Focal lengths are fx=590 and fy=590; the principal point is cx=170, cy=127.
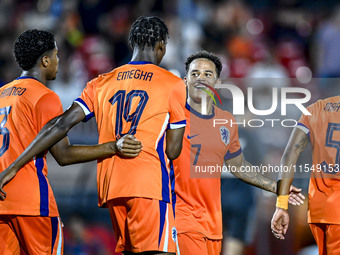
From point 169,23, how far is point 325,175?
6126 mm

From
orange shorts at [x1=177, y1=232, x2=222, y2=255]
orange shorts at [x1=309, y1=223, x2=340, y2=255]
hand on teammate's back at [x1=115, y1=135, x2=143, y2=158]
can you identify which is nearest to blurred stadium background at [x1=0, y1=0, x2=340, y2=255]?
orange shorts at [x1=177, y1=232, x2=222, y2=255]

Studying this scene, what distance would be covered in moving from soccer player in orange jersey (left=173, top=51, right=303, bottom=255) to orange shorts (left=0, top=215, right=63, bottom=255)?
1125mm

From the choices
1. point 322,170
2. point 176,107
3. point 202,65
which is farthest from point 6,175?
point 322,170

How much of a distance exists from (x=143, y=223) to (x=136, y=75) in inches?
43.9

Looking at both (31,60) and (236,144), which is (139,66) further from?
(236,144)

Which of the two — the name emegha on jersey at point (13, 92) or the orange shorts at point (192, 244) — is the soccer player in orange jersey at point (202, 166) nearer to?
the orange shorts at point (192, 244)

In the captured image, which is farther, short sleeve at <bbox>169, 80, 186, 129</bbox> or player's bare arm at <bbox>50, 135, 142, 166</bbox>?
short sleeve at <bbox>169, 80, 186, 129</bbox>

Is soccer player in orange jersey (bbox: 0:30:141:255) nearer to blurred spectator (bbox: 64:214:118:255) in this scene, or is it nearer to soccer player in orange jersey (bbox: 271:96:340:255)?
soccer player in orange jersey (bbox: 271:96:340:255)

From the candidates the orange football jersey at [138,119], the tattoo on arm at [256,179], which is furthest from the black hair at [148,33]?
the tattoo on arm at [256,179]

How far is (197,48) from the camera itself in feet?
32.7

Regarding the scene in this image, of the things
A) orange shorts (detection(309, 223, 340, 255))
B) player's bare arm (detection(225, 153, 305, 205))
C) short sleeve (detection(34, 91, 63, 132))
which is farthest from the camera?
player's bare arm (detection(225, 153, 305, 205))

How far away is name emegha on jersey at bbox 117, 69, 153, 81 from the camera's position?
4.48m

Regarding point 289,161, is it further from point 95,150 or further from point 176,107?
point 95,150

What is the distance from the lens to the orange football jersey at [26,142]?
4.54 meters
